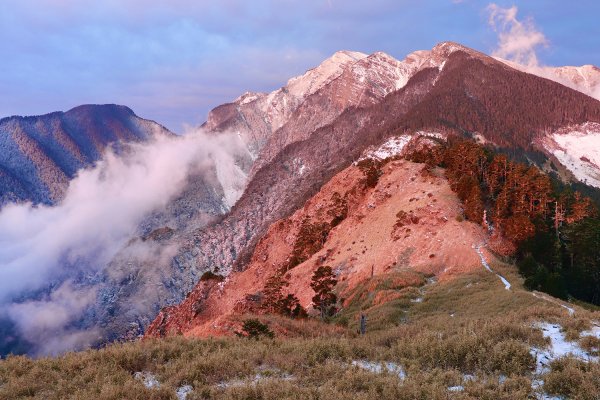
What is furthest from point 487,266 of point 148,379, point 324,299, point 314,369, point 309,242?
point 309,242

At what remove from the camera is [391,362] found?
1220cm

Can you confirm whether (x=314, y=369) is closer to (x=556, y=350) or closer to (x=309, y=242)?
(x=556, y=350)

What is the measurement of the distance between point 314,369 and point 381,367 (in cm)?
181

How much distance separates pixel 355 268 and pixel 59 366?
1776 inches

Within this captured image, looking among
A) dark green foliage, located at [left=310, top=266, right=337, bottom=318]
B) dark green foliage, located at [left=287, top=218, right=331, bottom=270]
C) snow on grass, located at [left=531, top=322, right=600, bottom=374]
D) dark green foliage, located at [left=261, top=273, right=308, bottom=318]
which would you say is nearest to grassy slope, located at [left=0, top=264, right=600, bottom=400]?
snow on grass, located at [left=531, top=322, right=600, bottom=374]

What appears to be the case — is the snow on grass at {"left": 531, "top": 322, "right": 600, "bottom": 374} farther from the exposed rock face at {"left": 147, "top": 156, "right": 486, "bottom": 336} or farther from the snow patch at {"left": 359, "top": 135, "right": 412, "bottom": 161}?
the snow patch at {"left": 359, "top": 135, "right": 412, "bottom": 161}

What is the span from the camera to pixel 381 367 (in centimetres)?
1141

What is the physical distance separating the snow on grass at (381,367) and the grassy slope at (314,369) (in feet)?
0.63

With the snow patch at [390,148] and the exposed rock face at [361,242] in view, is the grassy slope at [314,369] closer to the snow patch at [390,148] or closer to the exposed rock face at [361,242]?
the exposed rock face at [361,242]

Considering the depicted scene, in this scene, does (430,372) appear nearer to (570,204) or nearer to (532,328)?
(532,328)

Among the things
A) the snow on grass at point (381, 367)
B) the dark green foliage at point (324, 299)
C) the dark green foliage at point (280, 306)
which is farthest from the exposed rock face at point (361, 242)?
the snow on grass at point (381, 367)

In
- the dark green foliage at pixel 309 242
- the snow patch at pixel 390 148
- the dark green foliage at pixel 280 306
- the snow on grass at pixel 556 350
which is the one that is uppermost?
the snow patch at pixel 390 148

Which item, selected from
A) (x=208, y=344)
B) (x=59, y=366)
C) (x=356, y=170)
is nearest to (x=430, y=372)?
(x=208, y=344)

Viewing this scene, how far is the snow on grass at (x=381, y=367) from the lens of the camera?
11078 mm
